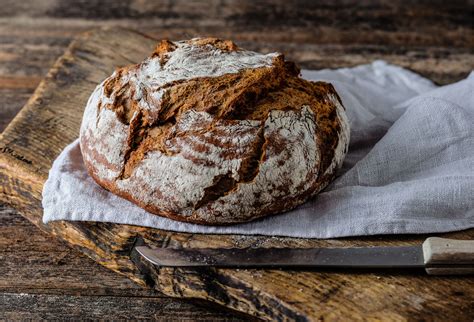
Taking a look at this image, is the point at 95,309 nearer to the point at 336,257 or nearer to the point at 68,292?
the point at 68,292

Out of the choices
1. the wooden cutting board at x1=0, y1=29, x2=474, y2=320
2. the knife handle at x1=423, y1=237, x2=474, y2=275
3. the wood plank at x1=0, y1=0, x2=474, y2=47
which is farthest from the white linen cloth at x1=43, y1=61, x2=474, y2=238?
the wood plank at x1=0, y1=0, x2=474, y2=47

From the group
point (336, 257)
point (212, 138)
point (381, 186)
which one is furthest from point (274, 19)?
point (336, 257)

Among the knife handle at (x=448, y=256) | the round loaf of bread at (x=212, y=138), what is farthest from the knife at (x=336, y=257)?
the round loaf of bread at (x=212, y=138)

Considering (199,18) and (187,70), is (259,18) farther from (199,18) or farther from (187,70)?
(187,70)

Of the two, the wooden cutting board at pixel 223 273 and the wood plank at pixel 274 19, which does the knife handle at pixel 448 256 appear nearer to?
the wooden cutting board at pixel 223 273

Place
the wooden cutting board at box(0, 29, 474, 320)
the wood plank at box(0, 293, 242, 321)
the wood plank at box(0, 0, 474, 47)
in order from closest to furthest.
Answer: the wooden cutting board at box(0, 29, 474, 320) < the wood plank at box(0, 293, 242, 321) < the wood plank at box(0, 0, 474, 47)

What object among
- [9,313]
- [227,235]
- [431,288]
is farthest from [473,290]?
[9,313]

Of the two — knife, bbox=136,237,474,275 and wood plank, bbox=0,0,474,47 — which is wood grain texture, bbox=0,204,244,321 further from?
wood plank, bbox=0,0,474,47
